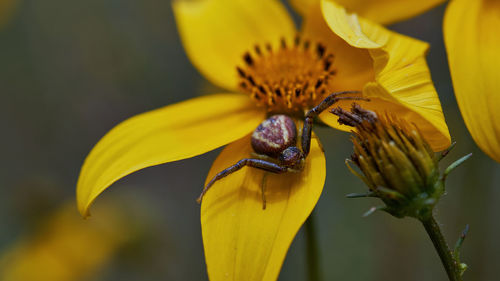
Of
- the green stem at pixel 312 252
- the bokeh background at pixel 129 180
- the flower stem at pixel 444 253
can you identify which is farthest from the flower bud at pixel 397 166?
the bokeh background at pixel 129 180

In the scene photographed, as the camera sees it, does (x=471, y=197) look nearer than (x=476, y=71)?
No

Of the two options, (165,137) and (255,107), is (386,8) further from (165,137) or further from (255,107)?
(165,137)

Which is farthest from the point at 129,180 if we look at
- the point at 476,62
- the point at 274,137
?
the point at 476,62

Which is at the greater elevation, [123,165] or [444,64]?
[123,165]

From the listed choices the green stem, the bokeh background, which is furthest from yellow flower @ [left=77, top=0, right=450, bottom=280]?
the bokeh background

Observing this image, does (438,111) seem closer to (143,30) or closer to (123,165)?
(123,165)

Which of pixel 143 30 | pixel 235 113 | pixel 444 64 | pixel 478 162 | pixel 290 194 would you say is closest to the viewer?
pixel 290 194

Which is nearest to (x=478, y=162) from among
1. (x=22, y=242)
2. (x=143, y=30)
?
(x=22, y=242)

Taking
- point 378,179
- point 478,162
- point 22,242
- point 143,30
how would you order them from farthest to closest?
1. point 143,30
2. point 22,242
3. point 478,162
4. point 378,179
